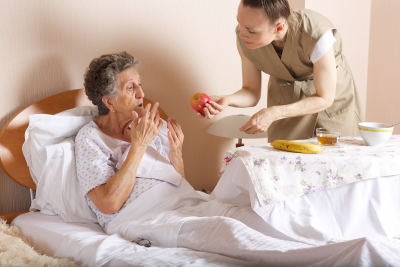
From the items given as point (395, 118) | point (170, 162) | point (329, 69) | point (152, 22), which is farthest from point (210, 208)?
point (395, 118)

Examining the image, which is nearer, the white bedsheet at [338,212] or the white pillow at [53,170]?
the white bedsheet at [338,212]

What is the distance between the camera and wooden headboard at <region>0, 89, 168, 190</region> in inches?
66.4

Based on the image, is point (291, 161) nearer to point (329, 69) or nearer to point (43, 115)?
point (329, 69)

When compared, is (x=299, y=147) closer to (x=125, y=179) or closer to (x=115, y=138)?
(x=125, y=179)

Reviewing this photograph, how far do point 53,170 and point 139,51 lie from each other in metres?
0.90

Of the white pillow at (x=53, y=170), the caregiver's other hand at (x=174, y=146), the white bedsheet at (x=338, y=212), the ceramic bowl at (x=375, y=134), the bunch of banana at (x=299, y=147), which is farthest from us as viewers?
the caregiver's other hand at (x=174, y=146)

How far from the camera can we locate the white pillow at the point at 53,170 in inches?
66.1

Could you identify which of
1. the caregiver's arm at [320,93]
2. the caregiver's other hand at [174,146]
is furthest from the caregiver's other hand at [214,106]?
the caregiver's arm at [320,93]

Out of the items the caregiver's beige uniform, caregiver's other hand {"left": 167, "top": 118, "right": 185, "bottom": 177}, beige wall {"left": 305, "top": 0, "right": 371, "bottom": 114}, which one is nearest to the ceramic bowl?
the caregiver's beige uniform

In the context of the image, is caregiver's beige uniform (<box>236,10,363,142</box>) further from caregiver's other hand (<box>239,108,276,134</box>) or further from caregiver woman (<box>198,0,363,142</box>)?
caregiver's other hand (<box>239,108,276,134</box>)

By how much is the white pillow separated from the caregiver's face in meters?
0.99

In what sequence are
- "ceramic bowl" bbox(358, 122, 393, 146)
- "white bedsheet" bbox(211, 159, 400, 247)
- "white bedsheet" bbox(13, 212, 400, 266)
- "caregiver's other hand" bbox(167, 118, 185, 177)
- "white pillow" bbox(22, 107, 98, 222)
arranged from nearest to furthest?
"white bedsheet" bbox(13, 212, 400, 266)
"white bedsheet" bbox(211, 159, 400, 247)
"ceramic bowl" bbox(358, 122, 393, 146)
"white pillow" bbox(22, 107, 98, 222)
"caregiver's other hand" bbox(167, 118, 185, 177)

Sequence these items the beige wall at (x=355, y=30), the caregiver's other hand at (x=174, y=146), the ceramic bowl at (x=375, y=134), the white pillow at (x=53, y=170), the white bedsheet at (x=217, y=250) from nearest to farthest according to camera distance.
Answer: the white bedsheet at (x=217, y=250)
the ceramic bowl at (x=375, y=134)
the white pillow at (x=53, y=170)
the caregiver's other hand at (x=174, y=146)
the beige wall at (x=355, y=30)

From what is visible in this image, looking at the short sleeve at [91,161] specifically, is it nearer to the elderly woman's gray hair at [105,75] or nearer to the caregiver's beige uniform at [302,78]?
the elderly woman's gray hair at [105,75]
